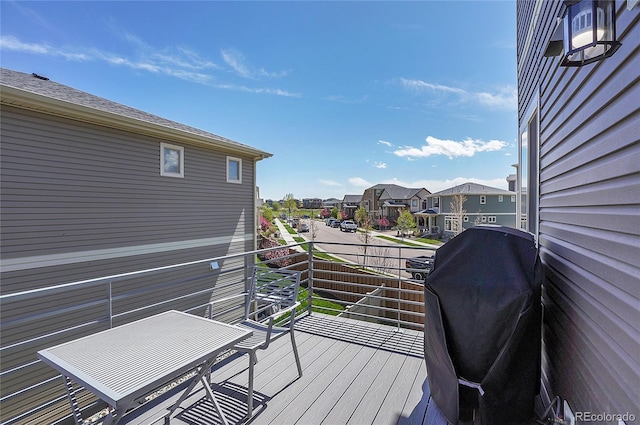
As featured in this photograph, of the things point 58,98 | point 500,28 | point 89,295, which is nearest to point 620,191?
point 500,28

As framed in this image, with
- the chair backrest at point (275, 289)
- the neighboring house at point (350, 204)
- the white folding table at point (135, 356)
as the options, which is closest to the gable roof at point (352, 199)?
the neighboring house at point (350, 204)

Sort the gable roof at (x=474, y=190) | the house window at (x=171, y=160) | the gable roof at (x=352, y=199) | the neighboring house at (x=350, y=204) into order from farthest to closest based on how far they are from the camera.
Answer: the gable roof at (x=352, y=199), the neighboring house at (x=350, y=204), the gable roof at (x=474, y=190), the house window at (x=171, y=160)

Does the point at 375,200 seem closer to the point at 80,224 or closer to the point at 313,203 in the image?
the point at 313,203

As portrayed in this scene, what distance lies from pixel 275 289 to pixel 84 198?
484 centimetres

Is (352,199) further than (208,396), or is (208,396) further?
(352,199)

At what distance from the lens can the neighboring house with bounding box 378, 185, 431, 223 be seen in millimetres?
34094

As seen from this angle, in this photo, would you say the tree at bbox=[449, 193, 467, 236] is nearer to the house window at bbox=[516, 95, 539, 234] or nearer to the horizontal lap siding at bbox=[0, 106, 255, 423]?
the house window at bbox=[516, 95, 539, 234]

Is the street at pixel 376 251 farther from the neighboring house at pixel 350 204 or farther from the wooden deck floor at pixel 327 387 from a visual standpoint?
the neighboring house at pixel 350 204

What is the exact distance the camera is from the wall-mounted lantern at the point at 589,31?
1.10 meters

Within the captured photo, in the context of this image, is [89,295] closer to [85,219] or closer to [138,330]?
[85,219]

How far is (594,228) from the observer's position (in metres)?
1.30

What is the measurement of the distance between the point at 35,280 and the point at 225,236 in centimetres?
397

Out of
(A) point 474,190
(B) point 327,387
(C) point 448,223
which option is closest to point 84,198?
(B) point 327,387
